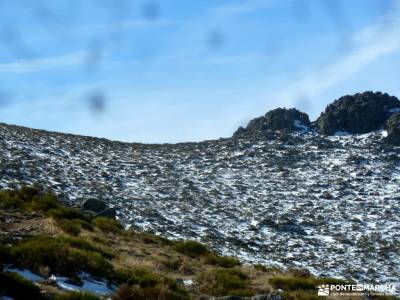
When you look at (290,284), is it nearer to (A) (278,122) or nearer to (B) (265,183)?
(B) (265,183)

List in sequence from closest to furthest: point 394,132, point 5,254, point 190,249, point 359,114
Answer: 1. point 5,254
2. point 190,249
3. point 394,132
4. point 359,114

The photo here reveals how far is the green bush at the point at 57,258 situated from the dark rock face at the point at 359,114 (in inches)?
3020

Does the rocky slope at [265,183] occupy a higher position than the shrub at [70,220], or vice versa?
the rocky slope at [265,183]

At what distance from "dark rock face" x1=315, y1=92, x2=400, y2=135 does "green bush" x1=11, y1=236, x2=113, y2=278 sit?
76711 mm

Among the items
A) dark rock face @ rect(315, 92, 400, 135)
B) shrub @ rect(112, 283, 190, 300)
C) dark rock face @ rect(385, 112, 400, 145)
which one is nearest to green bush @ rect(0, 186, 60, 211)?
shrub @ rect(112, 283, 190, 300)

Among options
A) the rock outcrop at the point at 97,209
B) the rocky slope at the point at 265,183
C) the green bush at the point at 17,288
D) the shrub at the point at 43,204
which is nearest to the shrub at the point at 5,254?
the green bush at the point at 17,288

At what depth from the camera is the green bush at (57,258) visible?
43.2 ft

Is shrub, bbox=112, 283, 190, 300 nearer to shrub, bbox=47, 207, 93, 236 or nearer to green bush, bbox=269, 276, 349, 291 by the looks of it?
green bush, bbox=269, 276, 349, 291

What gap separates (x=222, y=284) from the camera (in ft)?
52.8

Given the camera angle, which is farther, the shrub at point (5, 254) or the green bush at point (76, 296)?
the shrub at point (5, 254)

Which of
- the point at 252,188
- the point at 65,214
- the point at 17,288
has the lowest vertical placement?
the point at 17,288

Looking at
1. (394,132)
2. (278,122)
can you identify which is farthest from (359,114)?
(278,122)

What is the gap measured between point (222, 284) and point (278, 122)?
7548 cm

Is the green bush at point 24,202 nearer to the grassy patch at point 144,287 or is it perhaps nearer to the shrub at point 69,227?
the shrub at point 69,227
